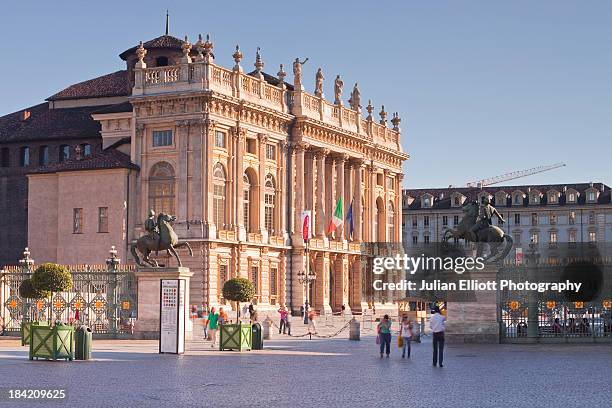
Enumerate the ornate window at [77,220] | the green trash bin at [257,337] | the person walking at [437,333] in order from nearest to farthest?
the person walking at [437,333]
the green trash bin at [257,337]
the ornate window at [77,220]

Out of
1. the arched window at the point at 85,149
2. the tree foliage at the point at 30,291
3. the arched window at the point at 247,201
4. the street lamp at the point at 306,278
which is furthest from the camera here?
the arched window at the point at 85,149

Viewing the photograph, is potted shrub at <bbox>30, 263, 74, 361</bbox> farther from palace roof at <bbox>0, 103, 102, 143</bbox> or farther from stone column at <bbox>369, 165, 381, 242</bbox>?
stone column at <bbox>369, 165, 381, 242</bbox>

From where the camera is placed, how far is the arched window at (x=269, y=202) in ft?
281

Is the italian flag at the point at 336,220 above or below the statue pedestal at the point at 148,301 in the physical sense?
above

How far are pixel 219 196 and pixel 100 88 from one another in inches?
606

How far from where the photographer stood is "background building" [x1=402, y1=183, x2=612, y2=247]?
165125 millimetres

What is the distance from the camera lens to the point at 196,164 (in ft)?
252

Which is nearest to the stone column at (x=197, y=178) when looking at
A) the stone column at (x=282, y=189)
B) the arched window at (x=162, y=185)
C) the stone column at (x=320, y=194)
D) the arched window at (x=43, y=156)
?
the arched window at (x=162, y=185)

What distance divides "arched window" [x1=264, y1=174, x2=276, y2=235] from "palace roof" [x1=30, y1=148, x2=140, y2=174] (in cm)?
1091

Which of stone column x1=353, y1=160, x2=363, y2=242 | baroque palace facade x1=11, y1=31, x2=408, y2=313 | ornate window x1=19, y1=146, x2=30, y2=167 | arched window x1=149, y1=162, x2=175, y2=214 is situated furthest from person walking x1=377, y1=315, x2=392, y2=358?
stone column x1=353, y1=160, x2=363, y2=242

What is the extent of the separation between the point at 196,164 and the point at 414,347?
3157 cm

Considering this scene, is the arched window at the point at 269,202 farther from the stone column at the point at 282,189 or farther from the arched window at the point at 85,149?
the arched window at the point at 85,149

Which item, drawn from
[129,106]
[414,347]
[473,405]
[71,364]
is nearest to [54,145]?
[129,106]

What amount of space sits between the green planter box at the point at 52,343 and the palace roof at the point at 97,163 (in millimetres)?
42090
